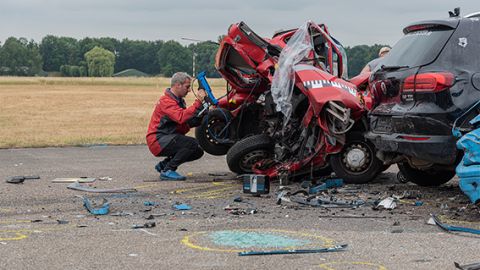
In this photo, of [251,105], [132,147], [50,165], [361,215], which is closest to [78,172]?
[50,165]

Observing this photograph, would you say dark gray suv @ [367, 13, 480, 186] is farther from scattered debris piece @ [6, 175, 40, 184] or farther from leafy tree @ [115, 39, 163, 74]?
leafy tree @ [115, 39, 163, 74]

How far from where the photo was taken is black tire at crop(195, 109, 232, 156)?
1128 cm

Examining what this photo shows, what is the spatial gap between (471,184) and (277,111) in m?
3.66

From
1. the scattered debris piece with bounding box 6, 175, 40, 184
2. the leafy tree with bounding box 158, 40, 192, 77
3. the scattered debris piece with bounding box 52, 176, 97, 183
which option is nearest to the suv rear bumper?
the scattered debris piece with bounding box 52, 176, 97, 183

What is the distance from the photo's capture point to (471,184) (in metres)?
7.08

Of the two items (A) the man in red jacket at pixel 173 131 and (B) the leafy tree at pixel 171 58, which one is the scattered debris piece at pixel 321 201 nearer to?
(A) the man in red jacket at pixel 173 131

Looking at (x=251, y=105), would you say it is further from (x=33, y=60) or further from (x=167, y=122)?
(x=33, y=60)

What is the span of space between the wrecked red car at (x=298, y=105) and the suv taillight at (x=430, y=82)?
5.16 feet

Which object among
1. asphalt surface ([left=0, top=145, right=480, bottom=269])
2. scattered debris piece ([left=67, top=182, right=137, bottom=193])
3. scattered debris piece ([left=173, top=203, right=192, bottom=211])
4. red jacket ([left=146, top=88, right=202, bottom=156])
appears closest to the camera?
asphalt surface ([left=0, top=145, right=480, bottom=269])

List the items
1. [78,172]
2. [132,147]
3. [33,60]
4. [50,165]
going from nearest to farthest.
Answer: [78,172]
[50,165]
[132,147]
[33,60]

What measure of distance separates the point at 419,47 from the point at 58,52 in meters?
124

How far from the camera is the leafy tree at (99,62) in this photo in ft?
367

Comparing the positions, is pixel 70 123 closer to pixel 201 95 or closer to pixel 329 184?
pixel 201 95

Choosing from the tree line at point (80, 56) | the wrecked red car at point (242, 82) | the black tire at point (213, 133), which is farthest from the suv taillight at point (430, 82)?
the tree line at point (80, 56)
